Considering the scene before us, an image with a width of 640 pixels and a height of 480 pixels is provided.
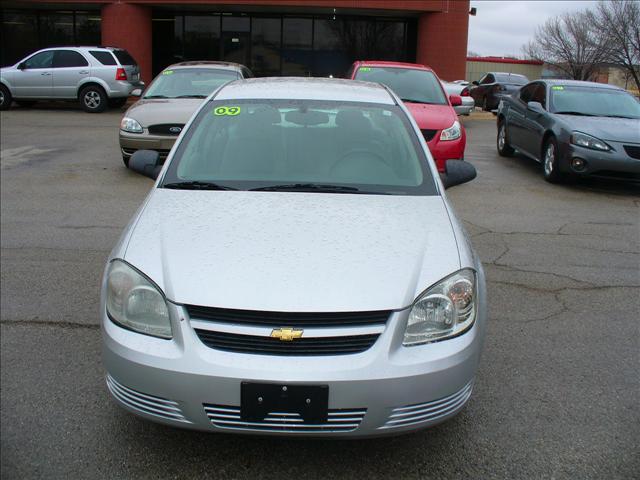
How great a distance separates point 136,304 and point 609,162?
7.90 m

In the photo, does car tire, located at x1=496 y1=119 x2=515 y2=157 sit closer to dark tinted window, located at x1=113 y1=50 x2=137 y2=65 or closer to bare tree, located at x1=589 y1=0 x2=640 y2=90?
dark tinted window, located at x1=113 y1=50 x2=137 y2=65

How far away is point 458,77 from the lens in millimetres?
22953

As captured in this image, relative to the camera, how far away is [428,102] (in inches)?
395

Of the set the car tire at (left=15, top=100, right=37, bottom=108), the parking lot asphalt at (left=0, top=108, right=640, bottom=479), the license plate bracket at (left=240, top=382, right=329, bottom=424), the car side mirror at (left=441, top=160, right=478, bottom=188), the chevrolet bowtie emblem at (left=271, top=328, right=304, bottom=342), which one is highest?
the car side mirror at (left=441, top=160, right=478, bottom=188)

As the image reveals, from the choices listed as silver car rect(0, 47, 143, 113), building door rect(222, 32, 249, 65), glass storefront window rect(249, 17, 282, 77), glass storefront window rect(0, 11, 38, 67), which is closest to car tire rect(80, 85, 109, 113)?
silver car rect(0, 47, 143, 113)

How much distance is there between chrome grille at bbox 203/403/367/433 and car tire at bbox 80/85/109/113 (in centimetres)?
1735

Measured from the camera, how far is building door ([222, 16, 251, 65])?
80.2ft

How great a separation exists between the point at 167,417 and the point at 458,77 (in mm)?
21927

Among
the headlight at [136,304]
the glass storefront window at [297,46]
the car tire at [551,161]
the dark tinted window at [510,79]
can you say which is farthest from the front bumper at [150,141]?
the dark tinted window at [510,79]

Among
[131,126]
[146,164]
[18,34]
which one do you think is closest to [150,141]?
[131,126]

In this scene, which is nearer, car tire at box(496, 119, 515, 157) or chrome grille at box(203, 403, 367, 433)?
chrome grille at box(203, 403, 367, 433)

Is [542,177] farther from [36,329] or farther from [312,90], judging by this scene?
[36,329]

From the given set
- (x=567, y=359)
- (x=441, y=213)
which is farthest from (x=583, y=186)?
(x=441, y=213)

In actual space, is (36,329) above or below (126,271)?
below
